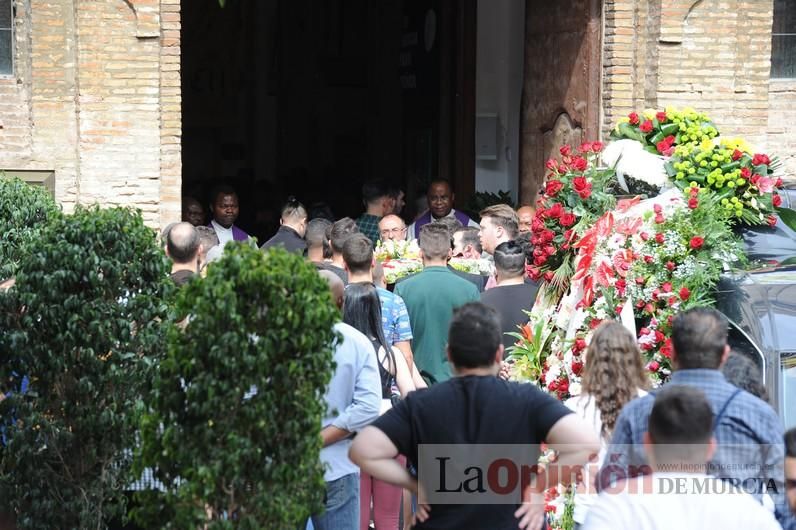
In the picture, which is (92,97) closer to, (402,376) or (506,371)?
(506,371)

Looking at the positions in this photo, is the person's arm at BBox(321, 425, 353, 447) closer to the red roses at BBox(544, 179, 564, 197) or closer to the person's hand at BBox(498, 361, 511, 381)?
the person's hand at BBox(498, 361, 511, 381)

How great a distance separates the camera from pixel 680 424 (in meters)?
3.92

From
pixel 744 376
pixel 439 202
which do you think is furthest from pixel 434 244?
pixel 439 202

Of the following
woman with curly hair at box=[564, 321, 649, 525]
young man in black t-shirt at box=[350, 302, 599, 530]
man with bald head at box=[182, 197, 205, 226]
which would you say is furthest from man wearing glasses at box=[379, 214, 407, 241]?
young man in black t-shirt at box=[350, 302, 599, 530]

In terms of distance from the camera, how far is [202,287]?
4934 millimetres

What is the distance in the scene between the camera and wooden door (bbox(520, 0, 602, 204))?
12.3m

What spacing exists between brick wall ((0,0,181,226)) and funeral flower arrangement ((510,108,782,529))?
4.27 metres

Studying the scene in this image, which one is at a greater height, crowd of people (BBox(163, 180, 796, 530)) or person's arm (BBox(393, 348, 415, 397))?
crowd of people (BBox(163, 180, 796, 530))

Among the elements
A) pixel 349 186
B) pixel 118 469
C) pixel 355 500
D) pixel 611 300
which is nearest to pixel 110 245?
pixel 118 469

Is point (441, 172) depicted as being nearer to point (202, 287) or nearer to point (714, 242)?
point (714, 242)

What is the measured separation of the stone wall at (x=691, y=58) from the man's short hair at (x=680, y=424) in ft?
27.4

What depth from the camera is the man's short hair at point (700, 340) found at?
189 inches

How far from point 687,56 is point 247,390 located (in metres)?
8.19

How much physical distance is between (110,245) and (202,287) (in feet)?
3.95
